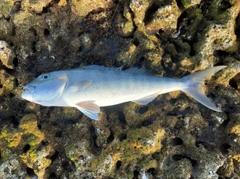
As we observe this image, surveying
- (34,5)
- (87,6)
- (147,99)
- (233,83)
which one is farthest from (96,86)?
(233,83)

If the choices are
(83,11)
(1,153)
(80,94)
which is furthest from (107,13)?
(1,153)

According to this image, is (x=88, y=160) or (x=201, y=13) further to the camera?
(x=201, y=13)

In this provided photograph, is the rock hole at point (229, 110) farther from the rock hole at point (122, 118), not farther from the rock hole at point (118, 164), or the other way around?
the rock hole at point (118, 164)

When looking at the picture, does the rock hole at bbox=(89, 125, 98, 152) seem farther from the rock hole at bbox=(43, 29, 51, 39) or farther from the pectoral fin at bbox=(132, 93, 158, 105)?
the rock hole at bbox=(43, 29, 51, 39)

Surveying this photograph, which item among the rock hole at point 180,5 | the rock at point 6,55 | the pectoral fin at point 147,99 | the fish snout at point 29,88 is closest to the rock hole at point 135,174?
the pectoral fin at point 147,99

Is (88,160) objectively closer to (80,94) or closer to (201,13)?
(80,94)

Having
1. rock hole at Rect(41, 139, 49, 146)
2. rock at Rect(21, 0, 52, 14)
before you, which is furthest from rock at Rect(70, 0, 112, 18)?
rock hole at Rect(41, 139, 49, 146)
